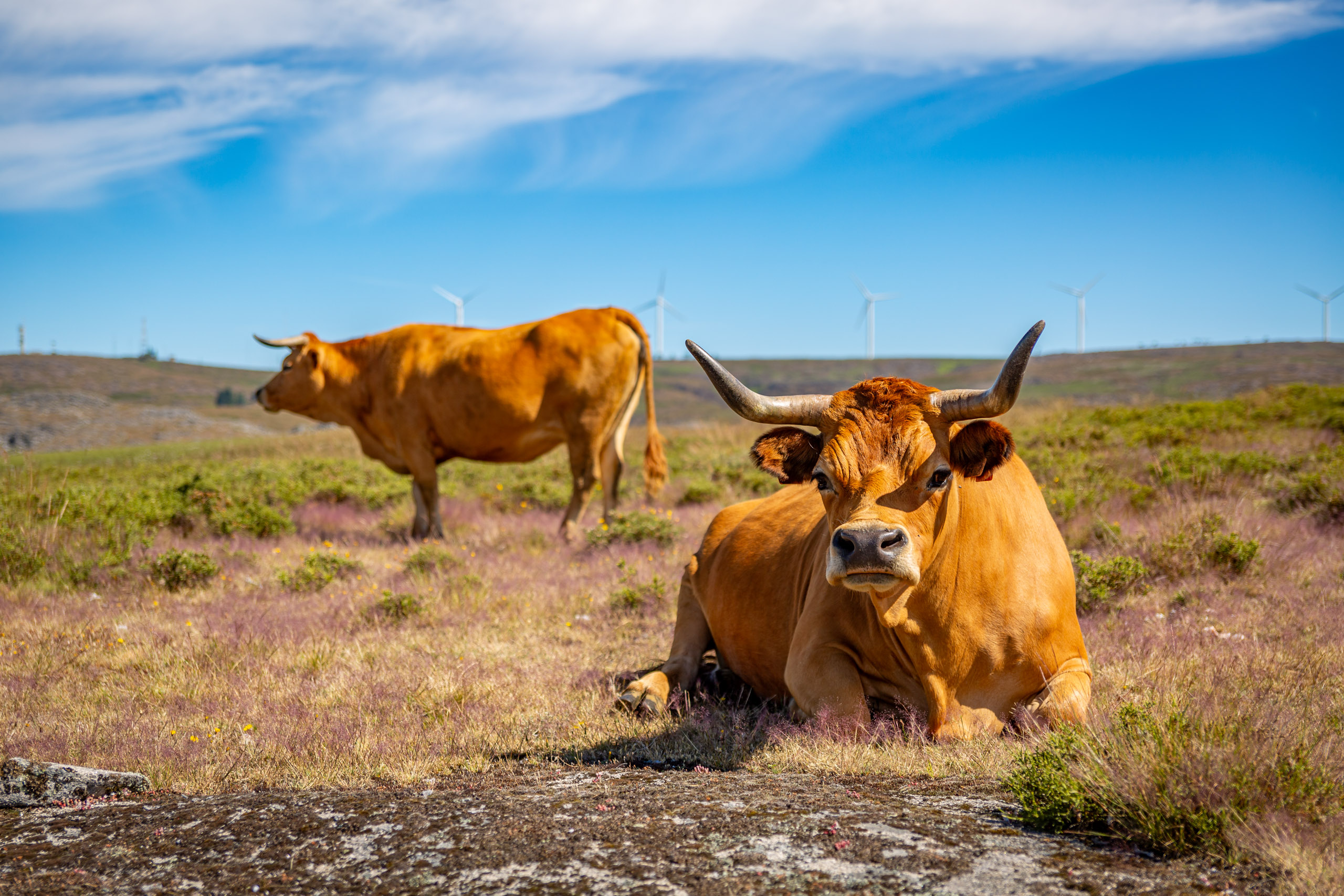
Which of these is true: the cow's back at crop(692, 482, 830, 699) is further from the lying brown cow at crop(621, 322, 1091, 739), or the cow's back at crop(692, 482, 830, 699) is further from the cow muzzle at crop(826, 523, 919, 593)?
the cow muzzle at crop(826, 523, 919, 593)

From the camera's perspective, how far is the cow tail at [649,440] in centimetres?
1389

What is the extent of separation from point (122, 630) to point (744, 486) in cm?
921

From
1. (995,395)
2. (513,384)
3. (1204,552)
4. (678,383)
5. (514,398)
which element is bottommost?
(1204,552)

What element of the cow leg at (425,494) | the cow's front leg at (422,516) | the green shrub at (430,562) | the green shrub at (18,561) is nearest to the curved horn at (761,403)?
the green shrub at (430,562)

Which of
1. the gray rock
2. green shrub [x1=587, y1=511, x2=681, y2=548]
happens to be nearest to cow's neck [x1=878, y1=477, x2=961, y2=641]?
the gray rock

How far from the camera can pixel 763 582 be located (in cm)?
666

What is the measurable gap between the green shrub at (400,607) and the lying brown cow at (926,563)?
164 inches

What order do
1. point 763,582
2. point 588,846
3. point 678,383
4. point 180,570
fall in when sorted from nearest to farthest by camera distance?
point 588,846, point 763,582, point 180,570, point 678,383

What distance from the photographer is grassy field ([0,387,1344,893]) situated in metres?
3.77

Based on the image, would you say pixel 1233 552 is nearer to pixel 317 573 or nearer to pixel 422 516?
pixel 317 573

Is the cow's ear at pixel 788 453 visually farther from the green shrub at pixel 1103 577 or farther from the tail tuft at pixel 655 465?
the tail tuft at pixel 655 465

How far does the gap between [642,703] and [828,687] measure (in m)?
1.37

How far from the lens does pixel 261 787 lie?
16.6ft

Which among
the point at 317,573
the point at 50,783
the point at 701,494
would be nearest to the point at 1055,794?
the point at 50,783
